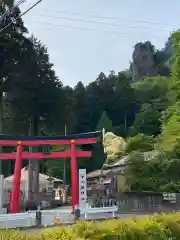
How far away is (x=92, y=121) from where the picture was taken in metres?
78.2

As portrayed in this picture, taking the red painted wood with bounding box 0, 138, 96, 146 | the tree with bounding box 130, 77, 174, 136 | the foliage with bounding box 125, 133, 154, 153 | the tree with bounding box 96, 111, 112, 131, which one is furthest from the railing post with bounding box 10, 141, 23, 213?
the tree with bounding box 96, 111, 112, 131

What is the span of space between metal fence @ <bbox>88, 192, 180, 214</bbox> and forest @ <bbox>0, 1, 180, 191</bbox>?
774mm

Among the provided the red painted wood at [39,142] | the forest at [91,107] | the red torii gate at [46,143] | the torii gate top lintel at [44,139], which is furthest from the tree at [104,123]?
the red painted wood at [39,142]

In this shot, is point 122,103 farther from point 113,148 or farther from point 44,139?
point 44,139

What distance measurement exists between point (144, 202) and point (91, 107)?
4774 cm

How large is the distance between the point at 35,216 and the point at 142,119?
4961 cm

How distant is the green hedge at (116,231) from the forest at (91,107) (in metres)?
7.11

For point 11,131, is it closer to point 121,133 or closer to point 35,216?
point 121,133

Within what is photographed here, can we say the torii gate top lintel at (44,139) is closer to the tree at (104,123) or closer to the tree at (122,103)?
the tree at (104,123)

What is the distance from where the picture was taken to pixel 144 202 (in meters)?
30.5

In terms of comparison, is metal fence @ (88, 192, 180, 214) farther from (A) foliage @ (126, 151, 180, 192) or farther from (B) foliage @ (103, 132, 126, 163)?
(B) foliage @ (103, 132, 126, 163)

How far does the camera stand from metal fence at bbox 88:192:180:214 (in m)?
29.5

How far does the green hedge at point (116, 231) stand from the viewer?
797 cm

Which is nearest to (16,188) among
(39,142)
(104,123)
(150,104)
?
(39,142)
